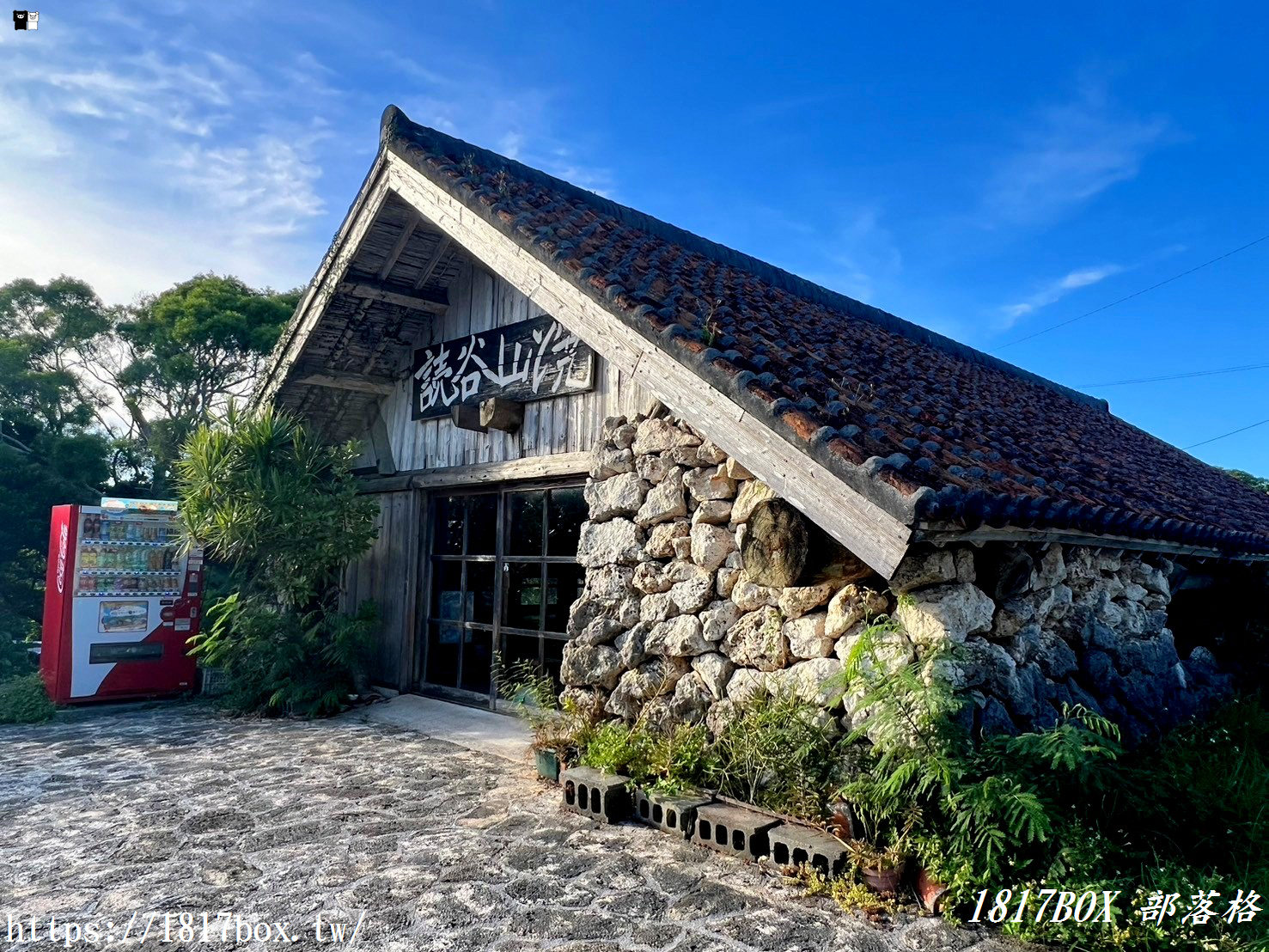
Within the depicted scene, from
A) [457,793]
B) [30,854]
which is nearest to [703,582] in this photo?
[457,793]

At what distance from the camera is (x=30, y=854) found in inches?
158

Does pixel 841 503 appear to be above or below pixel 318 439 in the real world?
below

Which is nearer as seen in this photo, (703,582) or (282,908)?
(282,908)

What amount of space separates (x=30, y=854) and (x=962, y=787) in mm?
4321

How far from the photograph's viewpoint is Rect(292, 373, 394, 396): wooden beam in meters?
8.32

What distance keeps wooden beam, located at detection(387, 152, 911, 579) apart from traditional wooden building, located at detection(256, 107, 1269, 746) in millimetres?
18

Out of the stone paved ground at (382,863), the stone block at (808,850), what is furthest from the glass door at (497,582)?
the stone block at (808,850)

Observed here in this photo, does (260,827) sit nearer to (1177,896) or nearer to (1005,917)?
(1005,917)

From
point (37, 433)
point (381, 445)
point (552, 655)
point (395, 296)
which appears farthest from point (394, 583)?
point (37, 433)

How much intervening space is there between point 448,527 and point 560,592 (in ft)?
5.84

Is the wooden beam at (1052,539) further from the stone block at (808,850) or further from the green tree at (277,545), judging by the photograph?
the green tree at (277,545)

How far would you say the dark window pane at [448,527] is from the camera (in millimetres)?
7941

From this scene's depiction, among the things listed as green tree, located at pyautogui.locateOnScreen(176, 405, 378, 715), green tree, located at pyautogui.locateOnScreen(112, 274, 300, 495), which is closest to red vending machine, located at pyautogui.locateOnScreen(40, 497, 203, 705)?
green tree, located at pyautogui.locateOnScreen(176, 405, 378, 715)

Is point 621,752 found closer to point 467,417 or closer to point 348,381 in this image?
point 467,417
